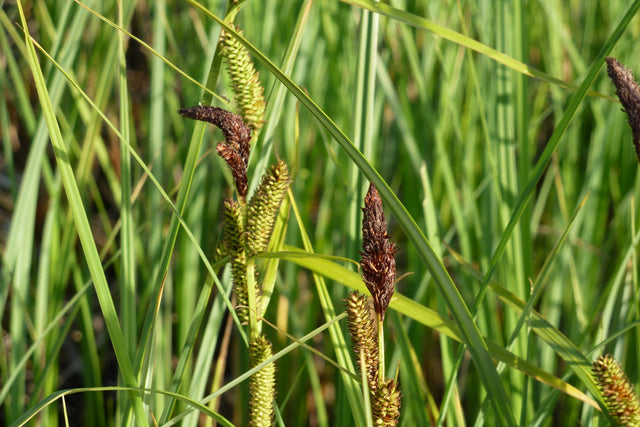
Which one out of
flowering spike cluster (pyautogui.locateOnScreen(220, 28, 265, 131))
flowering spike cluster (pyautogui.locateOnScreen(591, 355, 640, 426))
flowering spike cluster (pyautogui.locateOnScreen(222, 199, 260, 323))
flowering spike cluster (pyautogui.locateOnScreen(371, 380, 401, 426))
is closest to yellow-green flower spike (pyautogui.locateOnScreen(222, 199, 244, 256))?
flowering spike cluster (pyautogui.locateOnScreen(222, 199, 260, 323))

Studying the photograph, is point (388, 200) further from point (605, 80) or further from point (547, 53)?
point (547, 53)

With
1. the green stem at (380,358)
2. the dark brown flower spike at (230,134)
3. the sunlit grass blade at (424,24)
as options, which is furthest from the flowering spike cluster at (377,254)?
the sunlit grass blade at (424,24)

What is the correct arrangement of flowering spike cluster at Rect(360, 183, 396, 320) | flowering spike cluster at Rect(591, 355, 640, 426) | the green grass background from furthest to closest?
the green grass background → flowering spike cluster at Rect(591, 355, 640, 426) → flowering spike cluster at Rect(360, 183, 396, 320)

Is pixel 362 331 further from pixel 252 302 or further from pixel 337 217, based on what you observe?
pixel 337 217

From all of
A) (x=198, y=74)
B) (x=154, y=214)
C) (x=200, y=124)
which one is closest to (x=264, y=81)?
(x=198, y=74)

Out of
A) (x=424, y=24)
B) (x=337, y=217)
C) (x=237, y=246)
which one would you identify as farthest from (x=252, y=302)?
(x=337, y=217)

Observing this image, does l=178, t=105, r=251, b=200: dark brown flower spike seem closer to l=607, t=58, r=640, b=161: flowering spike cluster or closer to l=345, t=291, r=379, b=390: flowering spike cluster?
l=345, t=291, r=379, b=390: flowering spike cluster

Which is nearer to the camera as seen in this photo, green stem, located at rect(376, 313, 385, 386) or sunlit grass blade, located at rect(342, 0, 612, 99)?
green stem, located at rect(376, 313, 385, 386)

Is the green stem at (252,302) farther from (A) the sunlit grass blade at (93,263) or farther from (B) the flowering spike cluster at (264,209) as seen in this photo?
(A) the sunlit grass blade at (93,263)
